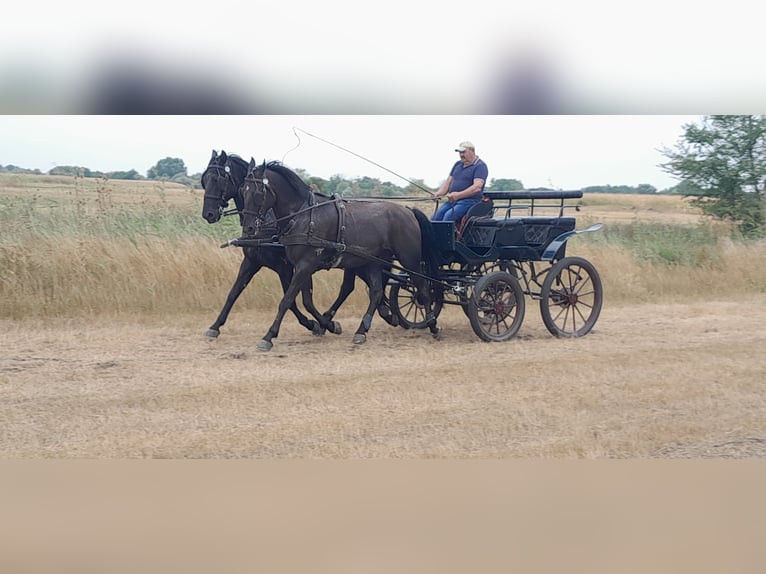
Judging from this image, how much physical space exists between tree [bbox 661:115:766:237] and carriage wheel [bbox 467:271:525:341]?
7.54 m

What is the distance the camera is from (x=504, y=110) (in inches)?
112

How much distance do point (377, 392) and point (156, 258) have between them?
5790mm

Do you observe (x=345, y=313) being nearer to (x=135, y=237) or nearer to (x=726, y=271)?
(x=135, y=237)

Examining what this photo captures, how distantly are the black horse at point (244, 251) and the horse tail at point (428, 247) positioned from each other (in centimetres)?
72

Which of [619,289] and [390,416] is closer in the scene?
[390,416]

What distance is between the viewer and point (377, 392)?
24.4 feet

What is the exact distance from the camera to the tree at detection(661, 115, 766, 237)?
1609 centimetres

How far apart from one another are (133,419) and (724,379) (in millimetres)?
4886

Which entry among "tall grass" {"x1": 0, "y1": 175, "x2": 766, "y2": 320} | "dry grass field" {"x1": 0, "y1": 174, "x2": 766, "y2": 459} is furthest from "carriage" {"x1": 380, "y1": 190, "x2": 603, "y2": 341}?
"tall grass" {"x1": 0, "y1": 175, "x2": 766, "y2": 320}

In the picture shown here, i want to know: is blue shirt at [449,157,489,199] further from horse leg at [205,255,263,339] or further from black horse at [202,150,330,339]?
horse leg at [205,255,263,339]

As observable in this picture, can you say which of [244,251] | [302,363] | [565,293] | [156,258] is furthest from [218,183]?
[565,293]

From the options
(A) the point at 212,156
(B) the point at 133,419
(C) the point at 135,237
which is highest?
(A) the point at 212,156

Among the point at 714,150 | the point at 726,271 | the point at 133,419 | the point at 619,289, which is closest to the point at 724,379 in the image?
the point at 133,419

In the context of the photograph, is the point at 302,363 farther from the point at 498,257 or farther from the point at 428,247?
the point at 498,257
